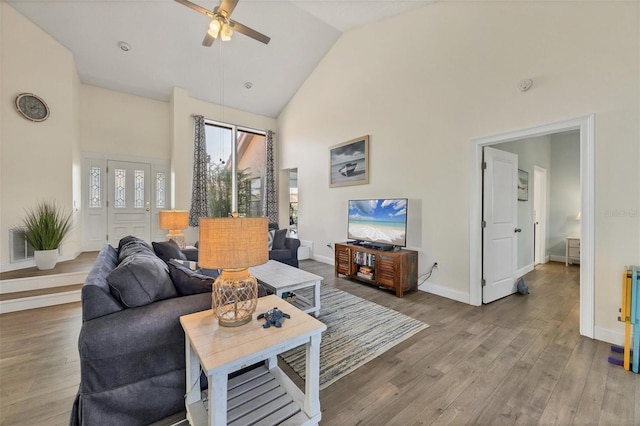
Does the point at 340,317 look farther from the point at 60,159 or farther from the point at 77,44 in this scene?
the point at 77,44

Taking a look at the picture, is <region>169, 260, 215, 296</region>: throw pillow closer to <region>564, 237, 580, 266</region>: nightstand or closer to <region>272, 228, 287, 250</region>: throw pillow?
<region>272, 228, 287, 250</region>: throw pillow

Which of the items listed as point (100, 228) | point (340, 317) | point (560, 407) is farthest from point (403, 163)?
point (100, 228)

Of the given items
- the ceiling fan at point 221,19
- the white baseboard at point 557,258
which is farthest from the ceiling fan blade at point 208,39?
the white baseboard at point 557,258

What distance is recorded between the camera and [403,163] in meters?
3.81

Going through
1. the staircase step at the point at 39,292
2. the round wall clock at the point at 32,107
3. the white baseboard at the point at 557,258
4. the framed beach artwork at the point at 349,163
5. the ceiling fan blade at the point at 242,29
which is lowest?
the staircase step at the point at 39,292

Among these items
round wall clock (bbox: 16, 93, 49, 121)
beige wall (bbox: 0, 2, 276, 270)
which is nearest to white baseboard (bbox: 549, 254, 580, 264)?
beige wall (bbox: 0, 2, 276, 270)

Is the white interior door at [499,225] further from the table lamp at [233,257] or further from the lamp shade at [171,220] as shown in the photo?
the lamp shade at [171,220]

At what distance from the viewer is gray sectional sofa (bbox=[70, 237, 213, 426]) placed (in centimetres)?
128

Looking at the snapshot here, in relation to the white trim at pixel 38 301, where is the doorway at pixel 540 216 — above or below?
above

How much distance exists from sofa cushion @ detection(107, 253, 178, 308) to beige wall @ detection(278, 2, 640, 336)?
3194 millimetres

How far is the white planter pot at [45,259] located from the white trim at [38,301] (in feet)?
2.56

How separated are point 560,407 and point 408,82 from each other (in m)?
3.73

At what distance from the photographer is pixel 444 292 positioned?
335 centimetres

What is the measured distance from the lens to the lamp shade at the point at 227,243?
1277 mm
